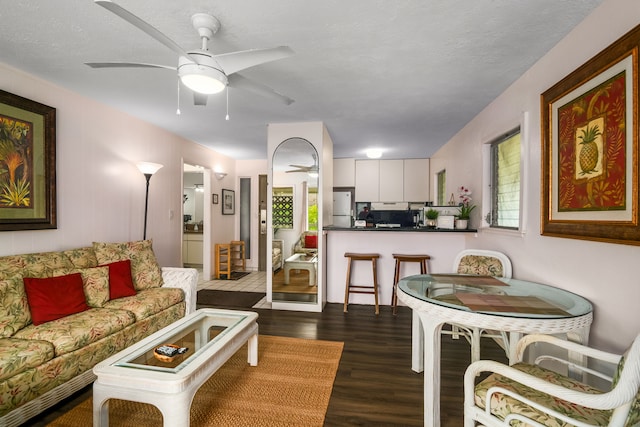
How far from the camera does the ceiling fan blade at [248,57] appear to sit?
1583 millimetres

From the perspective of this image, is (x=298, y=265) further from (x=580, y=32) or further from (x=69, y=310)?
(x=580, y=32)

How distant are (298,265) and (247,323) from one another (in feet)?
5.86

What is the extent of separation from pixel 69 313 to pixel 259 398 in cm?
157

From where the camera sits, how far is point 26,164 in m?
2.48

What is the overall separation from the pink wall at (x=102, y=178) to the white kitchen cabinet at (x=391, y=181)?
371 centimetres

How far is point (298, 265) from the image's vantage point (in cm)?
396

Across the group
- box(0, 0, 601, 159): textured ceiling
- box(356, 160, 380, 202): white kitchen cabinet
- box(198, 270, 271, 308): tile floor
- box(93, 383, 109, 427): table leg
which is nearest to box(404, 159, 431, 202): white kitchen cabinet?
box(356, 160, 380, 202): white kitchen cabinet

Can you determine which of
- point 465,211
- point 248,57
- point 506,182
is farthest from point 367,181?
point 248,57

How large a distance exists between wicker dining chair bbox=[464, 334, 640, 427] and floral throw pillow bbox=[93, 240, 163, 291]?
9.68 ft

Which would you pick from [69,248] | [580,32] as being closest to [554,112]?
[580,32]

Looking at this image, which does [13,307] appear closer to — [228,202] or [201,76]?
[201,76]

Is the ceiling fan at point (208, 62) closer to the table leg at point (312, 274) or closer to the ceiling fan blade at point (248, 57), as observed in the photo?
the ceiling fan blade at point (248, 57)

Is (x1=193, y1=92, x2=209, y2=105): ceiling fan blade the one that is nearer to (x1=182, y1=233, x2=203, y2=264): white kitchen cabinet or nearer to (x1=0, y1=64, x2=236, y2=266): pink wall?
(x1=0, y1=64, x2=236, y2=266): pink wall

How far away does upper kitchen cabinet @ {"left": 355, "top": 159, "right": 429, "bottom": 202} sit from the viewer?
602cm
